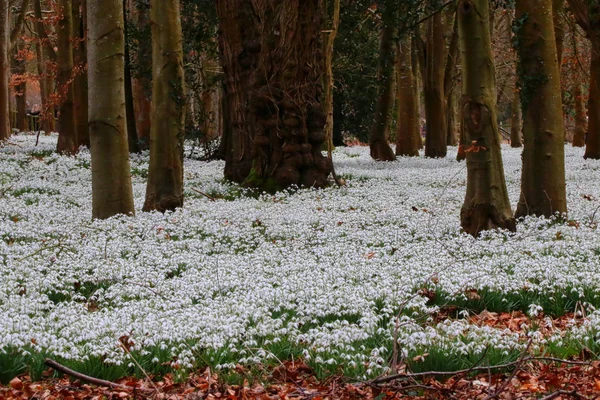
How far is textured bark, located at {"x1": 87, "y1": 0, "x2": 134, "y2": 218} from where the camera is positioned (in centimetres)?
1180

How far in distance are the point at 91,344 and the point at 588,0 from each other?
17.2 metres

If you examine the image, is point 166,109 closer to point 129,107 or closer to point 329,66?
point 329,66

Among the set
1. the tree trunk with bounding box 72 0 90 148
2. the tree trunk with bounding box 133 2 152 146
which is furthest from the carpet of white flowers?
the tree trunk with bounding box 133 2 152 146

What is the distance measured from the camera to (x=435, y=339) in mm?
5617

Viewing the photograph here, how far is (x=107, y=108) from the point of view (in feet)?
38.9

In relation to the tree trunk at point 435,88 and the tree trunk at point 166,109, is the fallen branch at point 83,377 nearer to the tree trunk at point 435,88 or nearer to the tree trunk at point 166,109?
the tree trunk at point 166,109

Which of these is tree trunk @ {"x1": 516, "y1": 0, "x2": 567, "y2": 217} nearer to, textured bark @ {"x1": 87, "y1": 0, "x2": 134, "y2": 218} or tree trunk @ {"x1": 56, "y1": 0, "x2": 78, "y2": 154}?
textured bark @ {"x1": 87, "y1": 0, "x2": 134, "y2": 218}

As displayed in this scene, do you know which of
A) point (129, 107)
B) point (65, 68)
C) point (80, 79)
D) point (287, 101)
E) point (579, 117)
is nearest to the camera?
point (287, 101)

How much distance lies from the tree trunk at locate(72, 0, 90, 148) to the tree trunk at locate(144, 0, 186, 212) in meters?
9.53

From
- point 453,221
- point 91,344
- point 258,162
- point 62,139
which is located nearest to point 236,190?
point 258,162

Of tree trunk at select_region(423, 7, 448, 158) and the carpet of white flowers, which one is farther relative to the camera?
tree trunk at select_region(423, 7, 448, 158)

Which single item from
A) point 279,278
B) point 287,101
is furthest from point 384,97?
point 279,278

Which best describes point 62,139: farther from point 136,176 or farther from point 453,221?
point 453,221

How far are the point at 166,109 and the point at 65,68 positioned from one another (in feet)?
35.6
